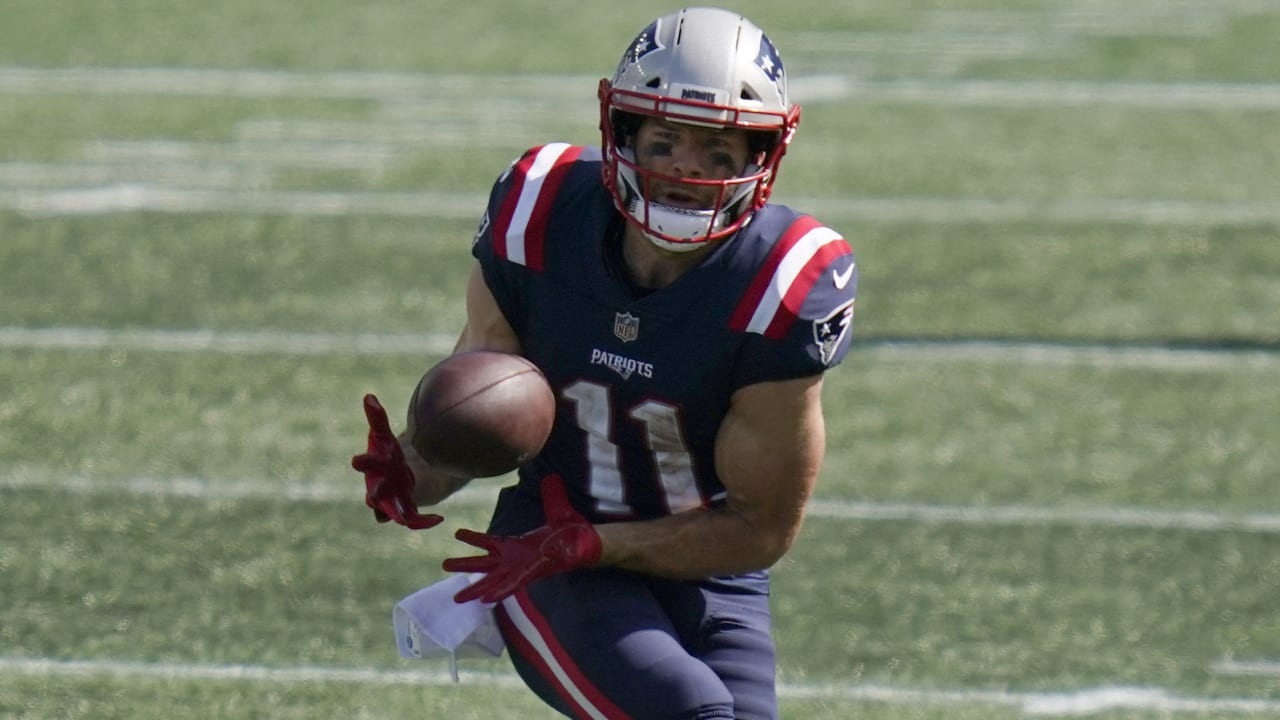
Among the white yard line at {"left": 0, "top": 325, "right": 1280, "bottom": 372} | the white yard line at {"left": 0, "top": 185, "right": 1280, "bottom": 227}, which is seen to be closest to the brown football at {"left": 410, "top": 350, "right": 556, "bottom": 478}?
the white yard line at {"left": 0, "top": 325, "right": 1280, "bottom": 372}

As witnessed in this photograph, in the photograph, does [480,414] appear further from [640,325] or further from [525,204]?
[525,204]

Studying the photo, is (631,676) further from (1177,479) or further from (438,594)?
(1177,479)

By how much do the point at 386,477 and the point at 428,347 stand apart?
309 cm

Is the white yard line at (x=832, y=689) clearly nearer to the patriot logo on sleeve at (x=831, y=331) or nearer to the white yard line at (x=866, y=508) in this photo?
the white yard line at (x=866, y=508)

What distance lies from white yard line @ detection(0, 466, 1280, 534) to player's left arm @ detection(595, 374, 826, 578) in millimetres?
1914

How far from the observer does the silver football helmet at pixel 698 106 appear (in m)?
2.96

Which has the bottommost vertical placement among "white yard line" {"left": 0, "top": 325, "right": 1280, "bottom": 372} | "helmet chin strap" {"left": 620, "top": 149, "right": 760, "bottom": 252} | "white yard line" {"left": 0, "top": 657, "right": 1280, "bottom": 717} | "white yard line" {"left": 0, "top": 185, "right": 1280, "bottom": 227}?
"white yard line" {"left": 0, "top": 185, "right": 1280, "bottom": 227}

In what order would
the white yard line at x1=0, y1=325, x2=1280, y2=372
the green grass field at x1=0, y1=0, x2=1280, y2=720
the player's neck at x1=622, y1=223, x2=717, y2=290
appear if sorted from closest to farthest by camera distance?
the player's neck at x1=622, y1=223, x2=717, y2=290 < the green grass field at x1=0, y1=0, x2=1280, y2=720 < the white yard line at x1=0, y1=325, x2=1280, y2=372

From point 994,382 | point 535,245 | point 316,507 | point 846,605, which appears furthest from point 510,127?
point 535,245

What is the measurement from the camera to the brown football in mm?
2889

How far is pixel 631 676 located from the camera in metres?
2.95

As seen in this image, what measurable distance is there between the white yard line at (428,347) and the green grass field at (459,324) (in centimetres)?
2

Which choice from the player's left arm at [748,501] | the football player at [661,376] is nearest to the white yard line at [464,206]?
the football player at [661,376]

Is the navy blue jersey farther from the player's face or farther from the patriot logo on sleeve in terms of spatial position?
the player's face
